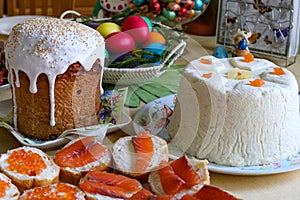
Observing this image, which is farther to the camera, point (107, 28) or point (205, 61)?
point (107, 28)

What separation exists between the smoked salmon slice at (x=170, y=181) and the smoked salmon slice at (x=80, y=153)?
16 centimetres

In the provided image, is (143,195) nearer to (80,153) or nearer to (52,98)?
(80,153)

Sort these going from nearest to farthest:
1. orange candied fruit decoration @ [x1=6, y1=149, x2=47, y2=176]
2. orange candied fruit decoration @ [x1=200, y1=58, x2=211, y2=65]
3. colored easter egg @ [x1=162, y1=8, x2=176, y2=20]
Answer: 1. orange candied fruit decoration @ [x1=6, y1=149, x2=47, y2=176]
2. orange candied fruit decoration @ [x1=200, y1=58, x2=211, y2=65]
3. colored easter egg @ [x1=162, y1=8, x2=176, y2=20]

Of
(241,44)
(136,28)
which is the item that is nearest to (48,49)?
(136,28)

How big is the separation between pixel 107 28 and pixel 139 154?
2.22ft

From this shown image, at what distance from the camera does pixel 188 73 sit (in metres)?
1.30

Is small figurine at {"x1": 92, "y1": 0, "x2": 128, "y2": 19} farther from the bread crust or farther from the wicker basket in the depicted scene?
the bread crust

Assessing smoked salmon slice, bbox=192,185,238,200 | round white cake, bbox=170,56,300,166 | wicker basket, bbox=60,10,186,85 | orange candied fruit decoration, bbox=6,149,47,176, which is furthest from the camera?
wicker basket, bbox=60,10,186,85

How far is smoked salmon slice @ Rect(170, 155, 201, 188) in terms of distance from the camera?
1075 millimetres

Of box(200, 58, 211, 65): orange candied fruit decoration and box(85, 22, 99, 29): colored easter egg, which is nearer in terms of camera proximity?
box(200, 58, 211, 65): orange candied fruit decoration

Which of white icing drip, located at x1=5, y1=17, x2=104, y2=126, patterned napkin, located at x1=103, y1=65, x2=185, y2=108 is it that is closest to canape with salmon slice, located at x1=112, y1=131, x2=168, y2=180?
white icing drip, located at x1=5, y1=17, x2=104, y2=126

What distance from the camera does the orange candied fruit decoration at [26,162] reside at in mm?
1098

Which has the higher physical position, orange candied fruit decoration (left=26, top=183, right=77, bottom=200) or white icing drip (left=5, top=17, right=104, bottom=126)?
white icing drip (left=5, top=17, right=104, bottom=126)

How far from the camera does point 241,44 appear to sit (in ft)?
5.75
